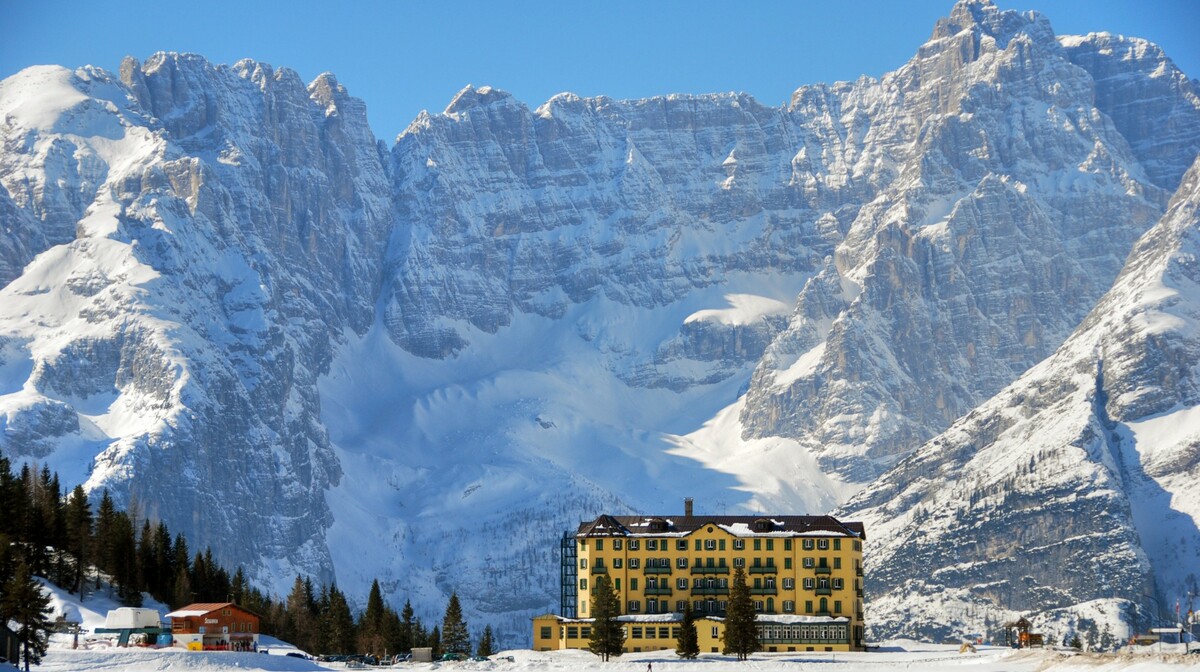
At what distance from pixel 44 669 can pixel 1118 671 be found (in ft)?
280

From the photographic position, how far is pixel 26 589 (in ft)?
654

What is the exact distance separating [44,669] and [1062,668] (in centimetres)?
8232

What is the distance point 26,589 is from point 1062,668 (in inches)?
3305

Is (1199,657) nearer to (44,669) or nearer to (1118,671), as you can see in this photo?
(1118,671)

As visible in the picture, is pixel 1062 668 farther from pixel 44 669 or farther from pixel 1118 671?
pixel 44 669

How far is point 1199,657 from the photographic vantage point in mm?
189875

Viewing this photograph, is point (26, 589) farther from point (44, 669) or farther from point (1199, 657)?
point (1199, 657)

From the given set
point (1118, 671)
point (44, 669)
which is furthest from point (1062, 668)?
point (44, 669)

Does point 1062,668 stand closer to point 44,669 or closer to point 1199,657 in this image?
point 1199,657

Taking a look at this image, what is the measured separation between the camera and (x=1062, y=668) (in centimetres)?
19900

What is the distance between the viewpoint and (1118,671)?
187875mm

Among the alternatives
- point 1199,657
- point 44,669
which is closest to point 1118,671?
point 1199,657

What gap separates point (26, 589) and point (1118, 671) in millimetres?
86807

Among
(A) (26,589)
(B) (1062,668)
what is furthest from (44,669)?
(B) (1062,668)
